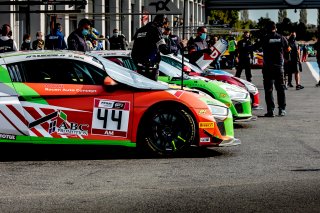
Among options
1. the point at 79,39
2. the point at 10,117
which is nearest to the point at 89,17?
the point at 79,39

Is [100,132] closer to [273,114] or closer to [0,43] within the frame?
[273,114]

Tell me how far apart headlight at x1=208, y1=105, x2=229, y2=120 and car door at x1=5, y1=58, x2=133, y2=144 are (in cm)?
108

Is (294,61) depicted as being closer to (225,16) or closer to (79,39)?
(79,39)

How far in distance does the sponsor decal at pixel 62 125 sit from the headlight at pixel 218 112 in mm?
1584

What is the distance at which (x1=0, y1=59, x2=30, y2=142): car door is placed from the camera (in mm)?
9398

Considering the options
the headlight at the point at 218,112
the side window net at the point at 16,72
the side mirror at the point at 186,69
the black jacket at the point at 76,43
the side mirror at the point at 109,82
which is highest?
the black jacket at the point at 76,43

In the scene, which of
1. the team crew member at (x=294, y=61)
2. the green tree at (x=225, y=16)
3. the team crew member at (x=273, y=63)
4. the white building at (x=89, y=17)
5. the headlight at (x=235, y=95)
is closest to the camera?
the headlight at (x=235, y=95)

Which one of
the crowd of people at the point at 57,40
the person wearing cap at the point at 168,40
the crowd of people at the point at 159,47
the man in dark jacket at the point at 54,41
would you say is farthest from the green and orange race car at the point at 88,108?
the man in dark jacket at the point at 54,41

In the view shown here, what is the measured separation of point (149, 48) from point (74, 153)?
3.32 meters

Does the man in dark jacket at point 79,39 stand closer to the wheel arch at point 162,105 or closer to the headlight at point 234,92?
the headlight at point 234,92

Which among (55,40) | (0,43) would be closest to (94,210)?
(0,43)

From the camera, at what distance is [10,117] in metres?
9.42

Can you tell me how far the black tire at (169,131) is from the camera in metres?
9.72

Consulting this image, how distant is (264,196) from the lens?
707 cm
